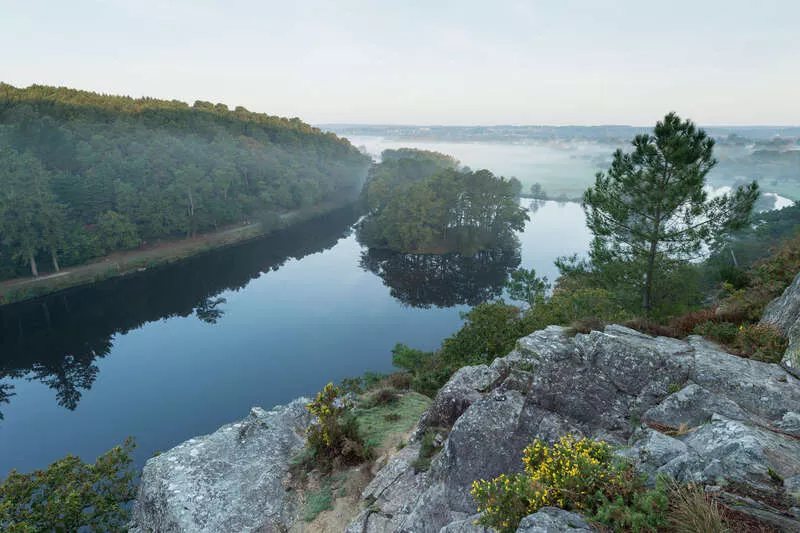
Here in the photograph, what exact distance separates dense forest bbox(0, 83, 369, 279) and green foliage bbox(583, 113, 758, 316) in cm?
6349

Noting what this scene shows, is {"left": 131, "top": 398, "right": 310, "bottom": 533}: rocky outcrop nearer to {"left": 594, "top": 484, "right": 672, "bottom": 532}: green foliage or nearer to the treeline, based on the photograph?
{"left": 594, "top": 484, "right": 672, "bottom": 532}: green foliage

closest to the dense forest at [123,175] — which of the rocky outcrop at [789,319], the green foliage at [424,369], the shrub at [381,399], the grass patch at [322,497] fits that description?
the green foliage at [424,369]

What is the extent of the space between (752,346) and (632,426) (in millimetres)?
4808

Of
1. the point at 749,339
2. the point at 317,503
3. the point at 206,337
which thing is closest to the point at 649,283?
the point at 749,339

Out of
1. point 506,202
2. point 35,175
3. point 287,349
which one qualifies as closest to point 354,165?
point 506,202

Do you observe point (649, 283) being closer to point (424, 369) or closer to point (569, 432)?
point (424, 369)

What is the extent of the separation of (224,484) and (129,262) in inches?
2302

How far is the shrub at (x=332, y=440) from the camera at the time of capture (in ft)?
43.2

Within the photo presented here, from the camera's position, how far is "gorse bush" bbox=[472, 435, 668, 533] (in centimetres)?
568

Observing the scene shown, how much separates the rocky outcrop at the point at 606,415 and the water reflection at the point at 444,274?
41.3 m

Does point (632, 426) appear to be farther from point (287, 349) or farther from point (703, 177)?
point (287, 349)

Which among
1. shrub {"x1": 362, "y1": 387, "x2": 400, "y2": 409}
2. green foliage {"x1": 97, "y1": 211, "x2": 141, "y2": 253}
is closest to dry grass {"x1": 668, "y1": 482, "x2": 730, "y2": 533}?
shrub {"x1": 362, "y1": 387, "x2": 400, "y2": 409}

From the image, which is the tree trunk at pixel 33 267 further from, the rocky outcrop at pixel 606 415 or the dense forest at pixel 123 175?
the rocky outcrop at pixel 606 415

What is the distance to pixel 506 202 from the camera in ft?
236
